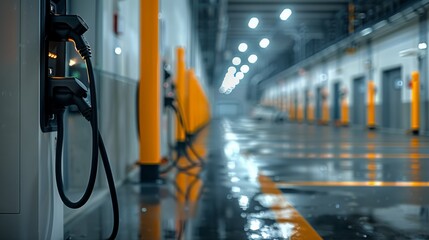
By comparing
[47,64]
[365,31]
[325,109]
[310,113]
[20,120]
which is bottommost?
[20,120]

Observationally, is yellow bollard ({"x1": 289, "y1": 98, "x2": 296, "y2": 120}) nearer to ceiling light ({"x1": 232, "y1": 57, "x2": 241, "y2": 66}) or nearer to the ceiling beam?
ceiling light ({"x1": 232, "y1": 57, "x2": 241, "y2": 66})

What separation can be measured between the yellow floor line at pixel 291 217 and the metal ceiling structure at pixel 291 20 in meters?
11.6

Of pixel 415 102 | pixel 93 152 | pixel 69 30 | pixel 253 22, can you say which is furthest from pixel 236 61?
pixel 93 152

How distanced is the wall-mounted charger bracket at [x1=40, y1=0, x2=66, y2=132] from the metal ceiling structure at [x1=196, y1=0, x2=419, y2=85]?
13165 millimetres

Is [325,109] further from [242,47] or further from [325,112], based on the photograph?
[242,47]

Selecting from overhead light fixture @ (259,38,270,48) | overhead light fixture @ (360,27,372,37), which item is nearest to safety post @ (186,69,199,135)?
overhead light fixture @ (360,27,372,37)

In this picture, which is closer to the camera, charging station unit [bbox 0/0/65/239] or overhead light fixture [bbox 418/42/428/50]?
charging station unit [bbox 0/0/65/239]

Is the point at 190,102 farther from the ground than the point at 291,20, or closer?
closer

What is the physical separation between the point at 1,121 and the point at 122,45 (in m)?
3.01

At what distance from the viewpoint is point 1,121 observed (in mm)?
2236

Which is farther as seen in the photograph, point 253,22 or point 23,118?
point 253,22

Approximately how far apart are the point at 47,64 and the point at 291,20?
840 inches

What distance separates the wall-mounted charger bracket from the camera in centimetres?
227

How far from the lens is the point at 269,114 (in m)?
33.8
